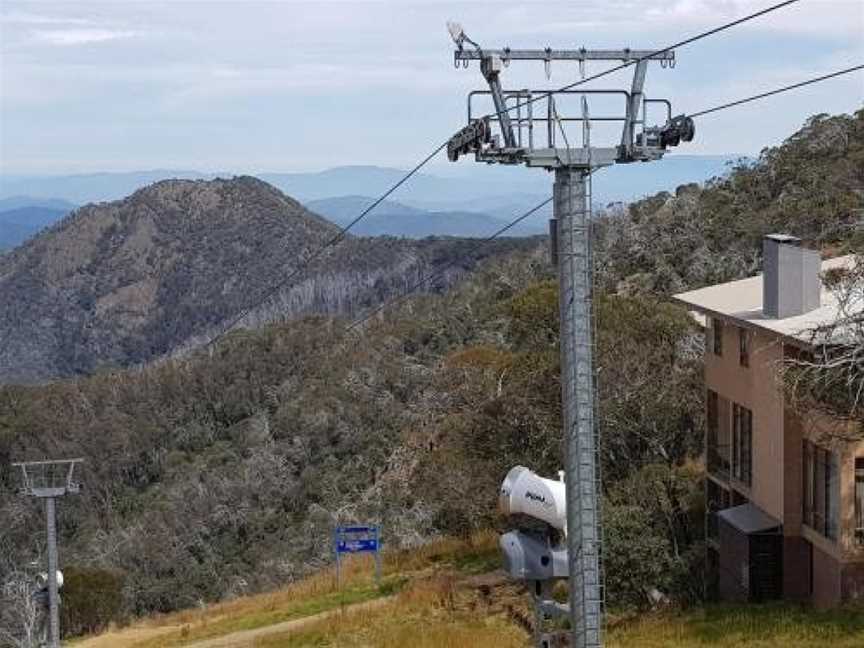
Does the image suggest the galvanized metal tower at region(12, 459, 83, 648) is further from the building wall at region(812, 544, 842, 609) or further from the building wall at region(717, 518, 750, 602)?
the building wall at region(812, 544, 842, 609)

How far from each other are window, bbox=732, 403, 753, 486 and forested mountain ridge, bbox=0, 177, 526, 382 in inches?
4723

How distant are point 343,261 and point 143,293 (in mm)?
35081

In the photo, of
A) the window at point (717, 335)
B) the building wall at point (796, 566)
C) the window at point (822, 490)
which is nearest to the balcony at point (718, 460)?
the window at point (717, 335)

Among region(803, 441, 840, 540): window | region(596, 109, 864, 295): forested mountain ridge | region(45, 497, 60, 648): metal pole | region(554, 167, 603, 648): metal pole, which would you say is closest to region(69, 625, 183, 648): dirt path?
region(45, 497, 60, 648): metal pole

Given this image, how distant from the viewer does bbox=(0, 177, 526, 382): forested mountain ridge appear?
155 m

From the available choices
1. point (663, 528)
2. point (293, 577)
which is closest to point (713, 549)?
point (663, 528)

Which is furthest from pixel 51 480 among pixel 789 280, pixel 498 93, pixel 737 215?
pixel 737 215

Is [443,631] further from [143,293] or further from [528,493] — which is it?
[143,293]

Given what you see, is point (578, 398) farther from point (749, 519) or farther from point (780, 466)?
point (749, 519)

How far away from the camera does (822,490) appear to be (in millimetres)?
20016

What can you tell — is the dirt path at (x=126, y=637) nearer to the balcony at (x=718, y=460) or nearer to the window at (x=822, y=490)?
the balcony at (x=718, y=460)

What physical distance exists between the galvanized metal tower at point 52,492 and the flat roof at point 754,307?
1192 cm

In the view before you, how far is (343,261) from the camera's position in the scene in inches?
5640

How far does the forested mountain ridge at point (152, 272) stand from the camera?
509ft
